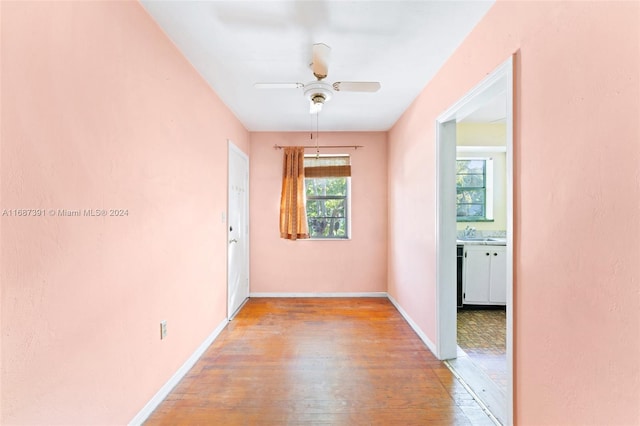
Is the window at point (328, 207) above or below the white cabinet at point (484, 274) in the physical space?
above

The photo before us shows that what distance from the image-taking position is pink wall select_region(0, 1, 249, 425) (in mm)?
991

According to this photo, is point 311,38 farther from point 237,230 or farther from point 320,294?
point 320,294

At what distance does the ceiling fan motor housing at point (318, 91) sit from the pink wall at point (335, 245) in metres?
1.96

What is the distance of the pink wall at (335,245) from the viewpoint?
411 cm

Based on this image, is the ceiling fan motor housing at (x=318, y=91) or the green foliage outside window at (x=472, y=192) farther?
the green foliage outside window at (x=472, y=192)

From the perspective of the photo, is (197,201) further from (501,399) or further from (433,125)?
(501,399)

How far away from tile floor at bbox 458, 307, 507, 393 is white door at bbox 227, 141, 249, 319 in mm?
2582

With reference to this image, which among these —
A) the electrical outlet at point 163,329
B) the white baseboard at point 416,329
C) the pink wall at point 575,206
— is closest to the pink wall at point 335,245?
the white baseboard at point 416,329

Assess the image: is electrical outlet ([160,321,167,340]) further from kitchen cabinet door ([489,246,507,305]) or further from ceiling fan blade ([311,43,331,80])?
kitchen cabinet door ([489,246,507,305])

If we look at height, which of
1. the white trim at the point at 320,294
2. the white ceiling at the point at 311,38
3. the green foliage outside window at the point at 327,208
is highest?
the white ceiling at the point at 311,38

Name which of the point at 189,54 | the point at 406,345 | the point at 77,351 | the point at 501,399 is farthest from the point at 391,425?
the point at 189,54

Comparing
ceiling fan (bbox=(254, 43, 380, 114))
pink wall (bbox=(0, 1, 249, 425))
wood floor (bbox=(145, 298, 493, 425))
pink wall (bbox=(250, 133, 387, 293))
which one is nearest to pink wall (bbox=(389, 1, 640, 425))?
wood floor (bbox=(145, 298, 493, 425))

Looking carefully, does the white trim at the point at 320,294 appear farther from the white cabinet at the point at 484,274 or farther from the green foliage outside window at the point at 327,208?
the white cabinet at the point at 484,274

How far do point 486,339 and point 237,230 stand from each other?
308cm
